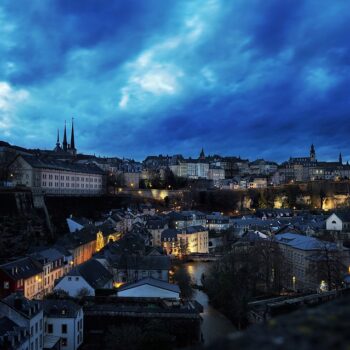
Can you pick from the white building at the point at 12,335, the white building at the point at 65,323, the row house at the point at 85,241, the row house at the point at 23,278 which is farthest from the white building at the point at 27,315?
the row house at the point at 85,241

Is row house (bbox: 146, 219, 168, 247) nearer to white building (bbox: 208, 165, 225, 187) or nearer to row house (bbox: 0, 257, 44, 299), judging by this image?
row house (bbox: 0, 257, 44, 299)

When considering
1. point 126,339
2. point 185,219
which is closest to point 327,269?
point 126,339

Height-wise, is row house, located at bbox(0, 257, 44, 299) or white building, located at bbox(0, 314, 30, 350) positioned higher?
row house, located at bbox(0, 257, 44, 299)

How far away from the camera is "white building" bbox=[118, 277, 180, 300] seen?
28.9 m

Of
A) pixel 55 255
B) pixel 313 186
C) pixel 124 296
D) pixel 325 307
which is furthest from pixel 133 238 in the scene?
pixel 313 186

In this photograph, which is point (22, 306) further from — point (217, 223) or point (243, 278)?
point (217, 223)

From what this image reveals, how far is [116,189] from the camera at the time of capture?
93875mm

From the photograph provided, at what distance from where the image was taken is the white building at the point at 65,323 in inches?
896

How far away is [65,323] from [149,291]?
24.7ft

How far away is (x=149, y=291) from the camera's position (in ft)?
95.2

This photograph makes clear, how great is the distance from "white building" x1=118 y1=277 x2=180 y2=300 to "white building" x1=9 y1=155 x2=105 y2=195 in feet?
104

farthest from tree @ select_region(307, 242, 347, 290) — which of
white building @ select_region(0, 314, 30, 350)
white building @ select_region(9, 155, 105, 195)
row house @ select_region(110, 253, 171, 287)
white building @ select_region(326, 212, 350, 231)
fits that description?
white building @ select_region(9, 155, 105, 195)

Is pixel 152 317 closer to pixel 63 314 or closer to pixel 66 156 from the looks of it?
pixel 63 314

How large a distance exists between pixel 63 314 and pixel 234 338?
21.7 m
